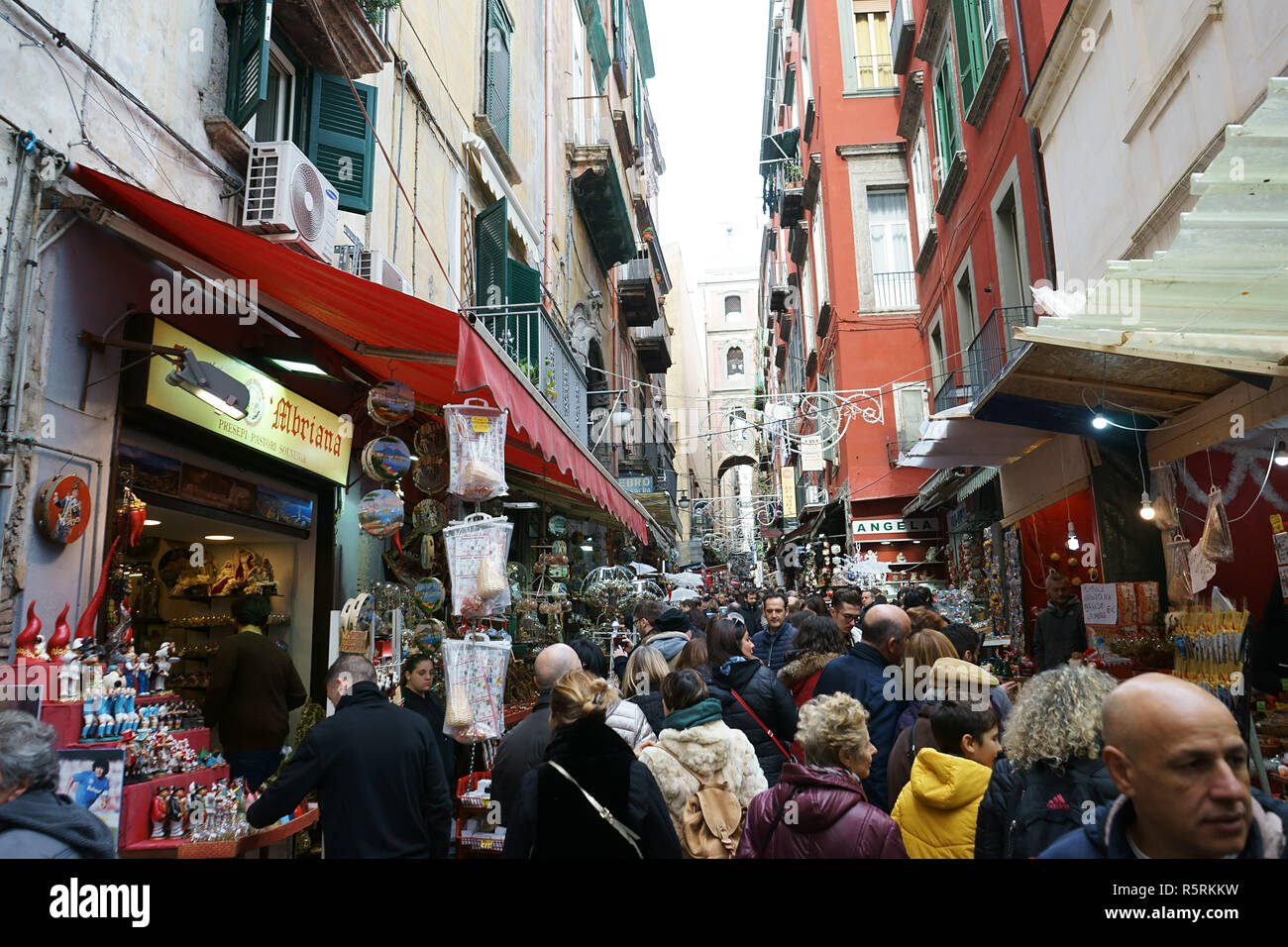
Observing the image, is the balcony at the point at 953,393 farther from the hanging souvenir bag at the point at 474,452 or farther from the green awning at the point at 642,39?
the green awning at the point at 642,39

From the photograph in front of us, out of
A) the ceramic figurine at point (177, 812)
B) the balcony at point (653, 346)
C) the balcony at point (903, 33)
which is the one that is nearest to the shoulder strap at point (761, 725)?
the ceramic figurine at point (177, 812)

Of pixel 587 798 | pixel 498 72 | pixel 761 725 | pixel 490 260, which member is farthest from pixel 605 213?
pixel 587 798

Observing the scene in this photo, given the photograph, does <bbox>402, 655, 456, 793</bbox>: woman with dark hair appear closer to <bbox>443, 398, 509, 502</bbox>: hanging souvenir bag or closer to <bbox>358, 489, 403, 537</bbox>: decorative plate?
<bbox>358, 489, 403, 537</bbox>: decorative plate

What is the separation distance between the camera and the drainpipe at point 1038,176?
10.2 m

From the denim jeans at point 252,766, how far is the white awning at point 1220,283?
243 inches

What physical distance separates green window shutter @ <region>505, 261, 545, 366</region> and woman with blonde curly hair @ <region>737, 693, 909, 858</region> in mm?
7510

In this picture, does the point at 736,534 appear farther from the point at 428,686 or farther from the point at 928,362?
the point at 428,686

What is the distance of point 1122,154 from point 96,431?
330 inches

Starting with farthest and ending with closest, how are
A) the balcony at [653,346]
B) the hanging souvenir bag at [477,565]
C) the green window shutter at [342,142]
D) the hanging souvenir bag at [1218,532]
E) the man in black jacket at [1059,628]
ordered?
the balcony at [653,346]
the man in black jacket at [1059,628]
the green window shutter at [342,142]
the hanging souvenir bag at [1218,532]
the hanging souvenir bag at [477,565]

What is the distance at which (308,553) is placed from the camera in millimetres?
7719

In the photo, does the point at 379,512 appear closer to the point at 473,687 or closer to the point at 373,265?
the point at 473,687

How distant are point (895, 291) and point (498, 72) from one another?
12.3m
